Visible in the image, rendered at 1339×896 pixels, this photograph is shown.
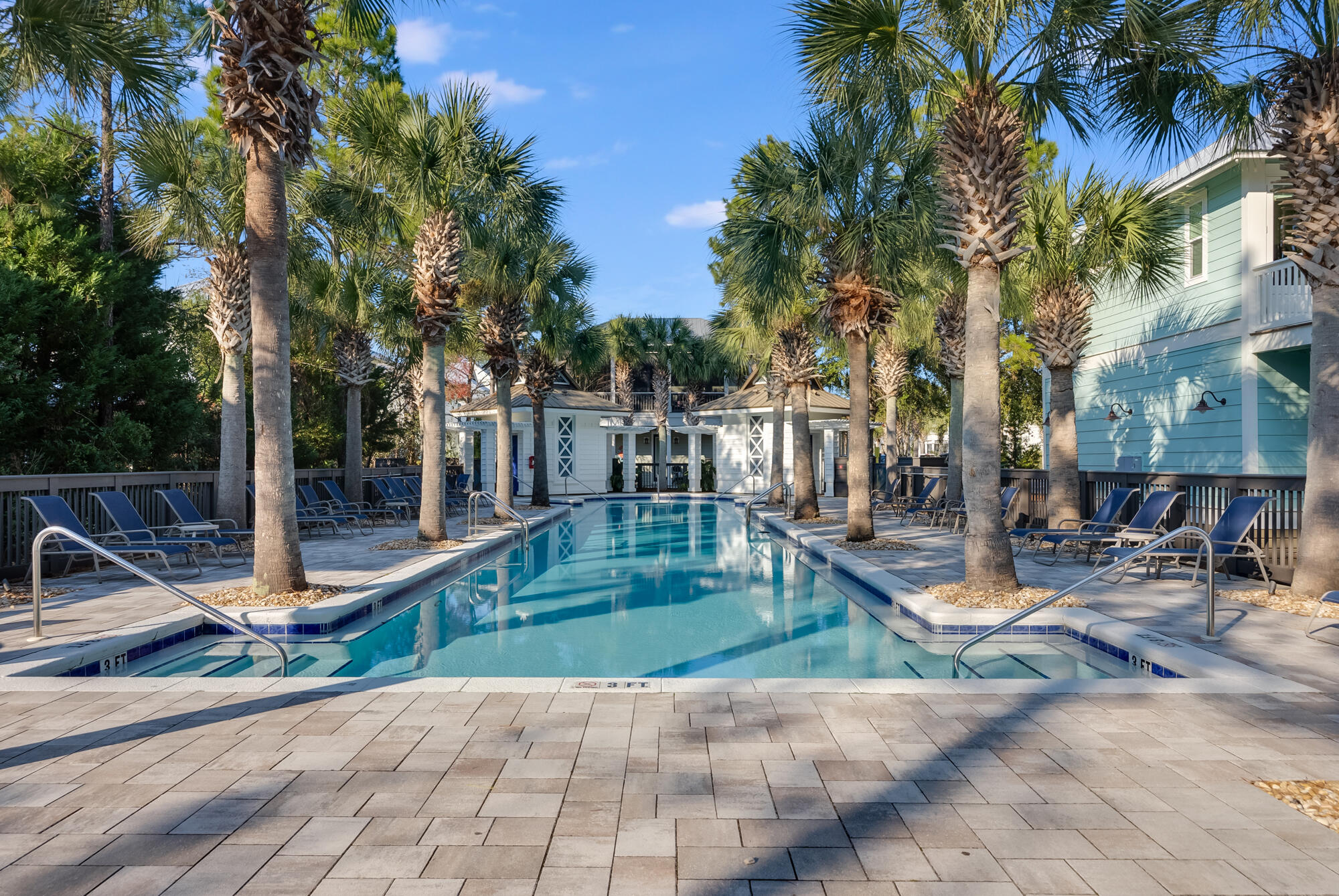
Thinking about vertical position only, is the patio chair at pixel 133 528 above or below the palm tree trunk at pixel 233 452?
below

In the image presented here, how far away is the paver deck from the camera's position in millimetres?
2562

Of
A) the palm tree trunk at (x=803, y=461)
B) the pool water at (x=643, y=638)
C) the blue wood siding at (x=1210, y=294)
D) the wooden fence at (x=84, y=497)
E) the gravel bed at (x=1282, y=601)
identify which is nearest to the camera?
the pool water at (x=643, y=638)

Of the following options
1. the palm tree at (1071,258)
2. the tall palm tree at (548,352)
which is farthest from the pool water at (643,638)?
the tall palm tree at (548,352)

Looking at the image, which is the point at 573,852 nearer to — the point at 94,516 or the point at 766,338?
the point at 94,516

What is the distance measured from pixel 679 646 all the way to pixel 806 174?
308 inches

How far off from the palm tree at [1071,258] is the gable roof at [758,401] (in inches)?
514

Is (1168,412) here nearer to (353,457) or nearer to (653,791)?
(653,791)

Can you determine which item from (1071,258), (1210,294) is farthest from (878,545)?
(1210,294)

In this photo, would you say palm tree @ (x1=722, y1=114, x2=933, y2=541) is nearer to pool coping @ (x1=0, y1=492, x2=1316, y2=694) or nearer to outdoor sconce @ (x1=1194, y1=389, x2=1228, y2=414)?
pool coping @ (x1=0, y1=492, x2=1316, y2=694)

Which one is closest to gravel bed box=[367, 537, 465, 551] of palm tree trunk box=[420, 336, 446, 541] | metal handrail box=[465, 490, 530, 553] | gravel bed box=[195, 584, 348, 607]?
palm tree trunk box=[420, 336, 446, 541]

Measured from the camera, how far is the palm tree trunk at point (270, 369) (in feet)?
23.3

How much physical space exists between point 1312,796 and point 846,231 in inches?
395

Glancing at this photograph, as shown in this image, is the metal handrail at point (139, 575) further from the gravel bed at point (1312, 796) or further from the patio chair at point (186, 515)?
the gravel bed at point (1312, 796)

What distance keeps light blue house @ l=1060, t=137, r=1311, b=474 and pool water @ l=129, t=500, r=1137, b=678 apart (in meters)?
8.40
